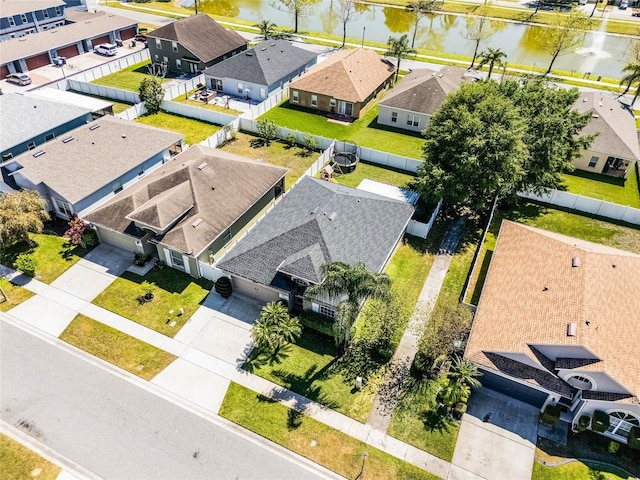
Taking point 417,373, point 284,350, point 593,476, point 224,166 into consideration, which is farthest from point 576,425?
point 224,166

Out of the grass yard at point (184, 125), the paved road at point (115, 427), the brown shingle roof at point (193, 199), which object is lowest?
the paved road at point (115, 427)

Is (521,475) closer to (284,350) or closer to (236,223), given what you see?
(284,350)

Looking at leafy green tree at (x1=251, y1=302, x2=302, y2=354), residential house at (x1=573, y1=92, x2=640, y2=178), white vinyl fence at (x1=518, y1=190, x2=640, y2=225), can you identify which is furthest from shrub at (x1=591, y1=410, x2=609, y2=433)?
residential house at (x1=573, y1=92, x2=640, y2=178)

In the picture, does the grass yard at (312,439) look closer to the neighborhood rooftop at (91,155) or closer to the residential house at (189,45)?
the neighborhood rooftop at (91,155)

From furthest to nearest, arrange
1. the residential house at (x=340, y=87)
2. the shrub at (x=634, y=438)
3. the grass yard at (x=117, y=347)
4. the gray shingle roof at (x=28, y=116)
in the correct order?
1. the residential house at (x=340, y=87)
2. the gray shingle roof at (x=28, y=116)
3. the grass yard at (x=117, y=347)
4. the shrub at (x=634, y=438)

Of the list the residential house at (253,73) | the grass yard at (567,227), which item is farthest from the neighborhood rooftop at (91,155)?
the grass yard at (567,227)

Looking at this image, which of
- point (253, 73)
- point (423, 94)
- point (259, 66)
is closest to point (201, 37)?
point (259, 66)

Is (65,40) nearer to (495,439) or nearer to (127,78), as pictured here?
(127,78)
